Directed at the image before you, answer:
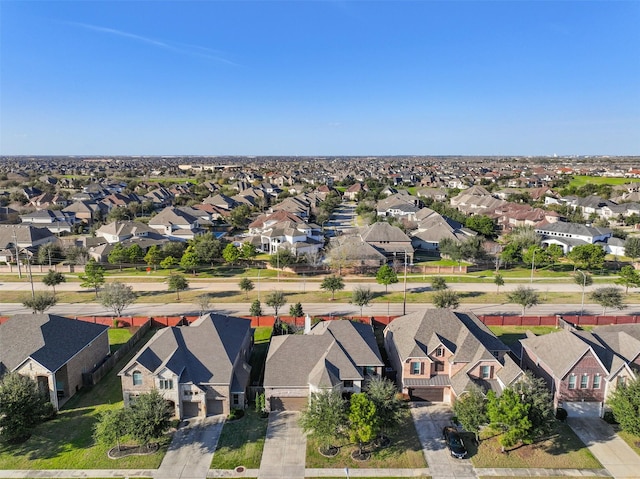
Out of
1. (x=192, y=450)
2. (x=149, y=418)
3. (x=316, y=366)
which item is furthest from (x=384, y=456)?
(x=149, y=418)

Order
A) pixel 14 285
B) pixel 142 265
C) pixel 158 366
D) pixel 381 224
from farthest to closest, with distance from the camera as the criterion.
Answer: pixel 381 224 < pixel 142 265 < pixel 14 285 < pixel 158 366

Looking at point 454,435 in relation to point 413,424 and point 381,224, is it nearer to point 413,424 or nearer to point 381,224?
point 413,424

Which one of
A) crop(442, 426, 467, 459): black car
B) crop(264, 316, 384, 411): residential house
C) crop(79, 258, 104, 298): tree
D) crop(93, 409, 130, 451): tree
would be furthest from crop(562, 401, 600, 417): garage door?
crop(79, 258, 104, 298): tree

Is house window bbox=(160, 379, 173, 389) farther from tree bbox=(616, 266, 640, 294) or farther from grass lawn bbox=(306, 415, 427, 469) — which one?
tree bbox=(616, 266, 640, 294)

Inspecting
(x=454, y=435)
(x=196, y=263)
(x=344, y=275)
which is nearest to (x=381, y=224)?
(x=344, y=275)

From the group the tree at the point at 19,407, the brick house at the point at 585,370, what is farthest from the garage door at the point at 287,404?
the brick house at the point at 585,370

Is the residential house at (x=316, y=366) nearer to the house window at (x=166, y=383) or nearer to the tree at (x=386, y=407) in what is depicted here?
the tree at (x=386, y=407)
